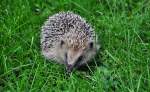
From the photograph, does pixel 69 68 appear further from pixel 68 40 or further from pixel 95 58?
pixel 95 58

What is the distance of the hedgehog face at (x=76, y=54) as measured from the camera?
212 inches

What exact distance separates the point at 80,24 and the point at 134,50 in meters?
0.63

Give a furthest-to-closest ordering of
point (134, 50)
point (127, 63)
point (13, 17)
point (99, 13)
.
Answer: point (99, 13), point (13, 17), point (134, 50), point (127, 63)

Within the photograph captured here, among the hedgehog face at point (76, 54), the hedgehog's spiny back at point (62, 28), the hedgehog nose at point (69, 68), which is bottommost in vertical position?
the hedgehog nose at point (69, 68)

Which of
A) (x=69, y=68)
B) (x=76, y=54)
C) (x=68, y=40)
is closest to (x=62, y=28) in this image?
(x=68, y=40)

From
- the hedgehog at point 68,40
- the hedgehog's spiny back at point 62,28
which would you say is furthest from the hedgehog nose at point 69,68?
the hedgehog's spiny back at point 62,28

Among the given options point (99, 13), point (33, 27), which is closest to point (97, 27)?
point (99, 13)

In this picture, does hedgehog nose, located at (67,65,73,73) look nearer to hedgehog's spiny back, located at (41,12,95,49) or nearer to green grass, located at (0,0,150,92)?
green grass, located at (0,0,150,92)

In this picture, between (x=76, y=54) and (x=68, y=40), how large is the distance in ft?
0.58

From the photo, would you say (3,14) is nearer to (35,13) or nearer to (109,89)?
(35,13)

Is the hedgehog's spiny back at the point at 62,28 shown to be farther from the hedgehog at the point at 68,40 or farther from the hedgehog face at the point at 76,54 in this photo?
the hedgehog face at the point at 76,54

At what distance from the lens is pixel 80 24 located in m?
5.75

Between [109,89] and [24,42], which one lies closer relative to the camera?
[109,89]

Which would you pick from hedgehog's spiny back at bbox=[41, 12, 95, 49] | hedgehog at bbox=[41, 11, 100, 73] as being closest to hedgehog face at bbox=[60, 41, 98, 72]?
hedgehog at bbox=[41, 11, 100, 73]
